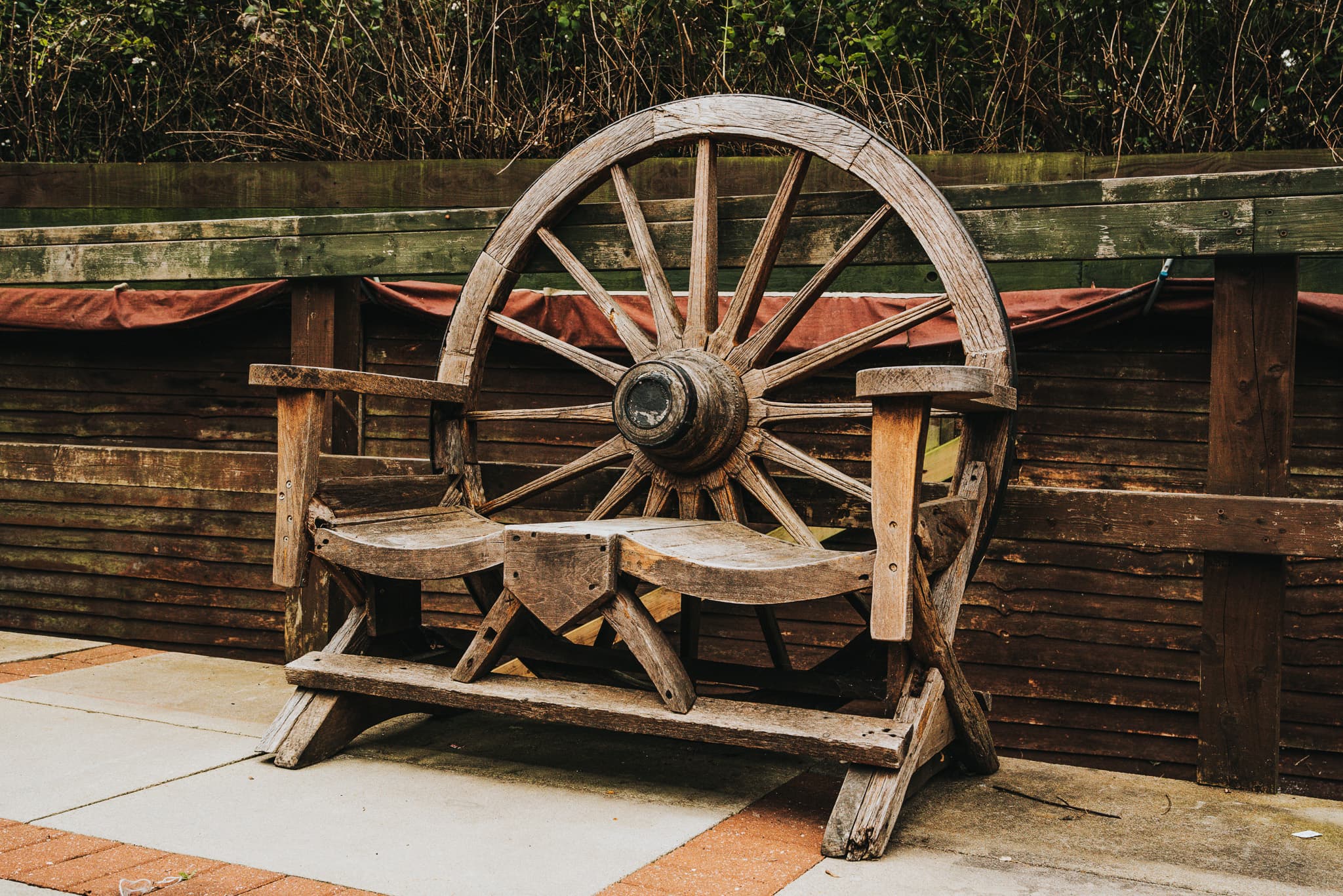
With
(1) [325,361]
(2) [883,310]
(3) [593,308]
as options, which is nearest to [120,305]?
(1) [325,361]

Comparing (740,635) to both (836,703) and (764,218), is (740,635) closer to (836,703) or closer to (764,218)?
(836,703)

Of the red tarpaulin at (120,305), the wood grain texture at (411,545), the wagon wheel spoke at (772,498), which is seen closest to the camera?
the wood grain texture at (411,545)

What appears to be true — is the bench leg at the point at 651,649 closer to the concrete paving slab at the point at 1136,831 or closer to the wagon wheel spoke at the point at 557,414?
the concrete paving slab at the point at 1136,831

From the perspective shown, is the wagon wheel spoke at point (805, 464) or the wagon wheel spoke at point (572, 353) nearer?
the wagon wheel spoke at point (805, 464)

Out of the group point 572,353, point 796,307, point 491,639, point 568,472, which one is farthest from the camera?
point 572,353

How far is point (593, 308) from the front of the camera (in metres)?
4.32

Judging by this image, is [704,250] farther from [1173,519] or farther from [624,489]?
[1173,519]

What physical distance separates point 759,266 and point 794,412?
16.8 inches

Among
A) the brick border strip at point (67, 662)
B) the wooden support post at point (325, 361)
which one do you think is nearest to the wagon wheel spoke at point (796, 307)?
the wooden support post at point (325, 361)

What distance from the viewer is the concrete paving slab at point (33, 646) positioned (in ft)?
13.6

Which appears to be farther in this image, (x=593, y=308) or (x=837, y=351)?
(x=593, y=308)

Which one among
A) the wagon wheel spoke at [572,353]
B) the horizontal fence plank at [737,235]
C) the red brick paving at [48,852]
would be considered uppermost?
the horizontal fence plank at [737,235]

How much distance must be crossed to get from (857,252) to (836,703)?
1.18m

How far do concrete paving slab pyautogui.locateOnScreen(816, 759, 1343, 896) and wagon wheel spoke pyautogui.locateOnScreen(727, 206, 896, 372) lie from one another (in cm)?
117
